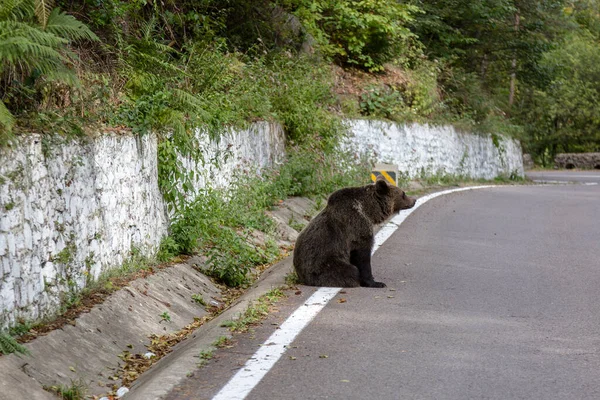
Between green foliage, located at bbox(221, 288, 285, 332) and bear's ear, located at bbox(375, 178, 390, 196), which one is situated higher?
bear's ear, located at bbox(375, 178, 390, 196)

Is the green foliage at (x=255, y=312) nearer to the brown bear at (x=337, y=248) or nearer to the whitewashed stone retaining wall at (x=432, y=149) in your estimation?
the brown bear at (x=337, y=248)

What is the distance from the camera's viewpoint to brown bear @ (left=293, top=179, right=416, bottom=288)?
8.94 meters

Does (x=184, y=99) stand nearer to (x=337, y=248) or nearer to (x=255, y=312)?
(x=337, y=248)

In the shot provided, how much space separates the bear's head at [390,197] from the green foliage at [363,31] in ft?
42.8

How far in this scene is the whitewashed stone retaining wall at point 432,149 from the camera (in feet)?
72.4

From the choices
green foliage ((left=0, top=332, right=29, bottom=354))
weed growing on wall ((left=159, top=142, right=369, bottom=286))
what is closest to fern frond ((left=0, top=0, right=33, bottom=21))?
weed growing on wall ((left=159, top=142, right=369, bottom=286))

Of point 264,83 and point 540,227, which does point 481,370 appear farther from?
point 264,83

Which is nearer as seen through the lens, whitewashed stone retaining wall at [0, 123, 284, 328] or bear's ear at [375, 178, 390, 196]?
whitewashed stone retaining wall at [0, 123, 284, 328]

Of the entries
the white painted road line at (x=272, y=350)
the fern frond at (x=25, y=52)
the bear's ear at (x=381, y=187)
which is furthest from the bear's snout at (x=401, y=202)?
the fern frond at (x=25, y=52)

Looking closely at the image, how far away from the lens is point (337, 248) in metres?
8.95

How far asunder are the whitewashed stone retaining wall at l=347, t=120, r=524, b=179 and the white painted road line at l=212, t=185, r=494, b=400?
38.7 ft

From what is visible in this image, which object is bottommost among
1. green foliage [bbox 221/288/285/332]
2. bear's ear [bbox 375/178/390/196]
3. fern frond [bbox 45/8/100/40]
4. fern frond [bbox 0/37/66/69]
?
green foliage [bbox 221/288/285/332]

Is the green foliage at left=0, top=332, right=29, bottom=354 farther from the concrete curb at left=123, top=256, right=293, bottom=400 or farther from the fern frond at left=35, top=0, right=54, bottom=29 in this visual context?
the fern frond at left=35, top=0, right=54, bottom=29

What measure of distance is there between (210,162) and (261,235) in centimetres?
127
